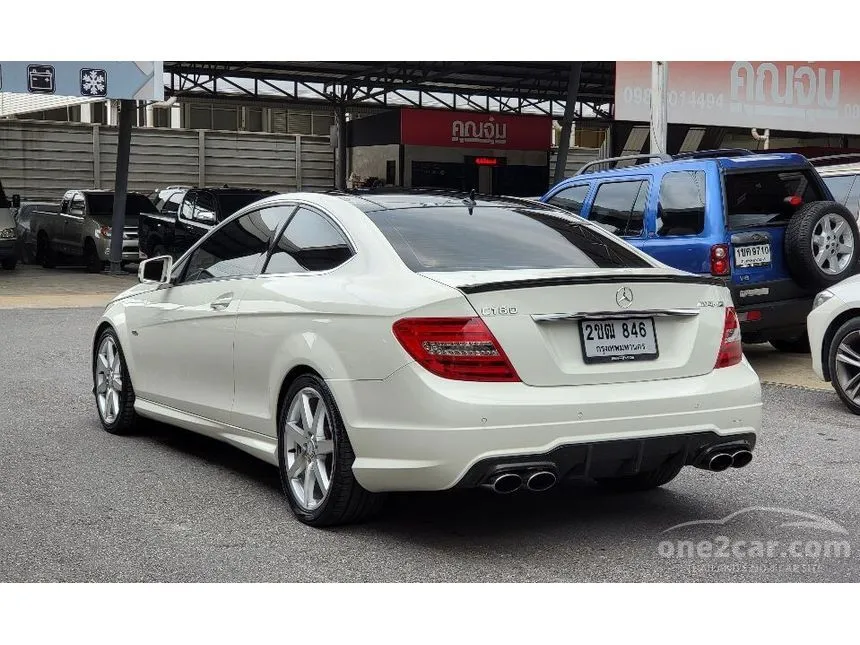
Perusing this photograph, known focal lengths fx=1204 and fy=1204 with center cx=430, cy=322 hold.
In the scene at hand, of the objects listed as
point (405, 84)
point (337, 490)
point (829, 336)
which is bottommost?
point (337, 490)

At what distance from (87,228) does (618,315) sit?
23.5 m

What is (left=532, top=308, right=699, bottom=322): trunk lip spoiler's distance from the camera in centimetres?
488

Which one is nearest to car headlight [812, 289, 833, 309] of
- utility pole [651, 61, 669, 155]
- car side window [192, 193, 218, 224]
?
utility pole [651, 61, 669, 155]

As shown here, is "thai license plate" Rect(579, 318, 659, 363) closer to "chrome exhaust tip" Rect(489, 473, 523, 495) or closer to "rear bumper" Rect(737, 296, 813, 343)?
"chrome exhaust tip" Rect(489, 473, 523, 495)

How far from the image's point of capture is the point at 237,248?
21.4 ft

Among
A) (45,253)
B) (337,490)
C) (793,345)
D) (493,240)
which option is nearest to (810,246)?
(793,345)

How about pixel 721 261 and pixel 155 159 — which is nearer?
pixel 721 261

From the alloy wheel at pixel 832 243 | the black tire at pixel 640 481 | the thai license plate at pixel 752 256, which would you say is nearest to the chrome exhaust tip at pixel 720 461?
the black tire at pixel 640 481

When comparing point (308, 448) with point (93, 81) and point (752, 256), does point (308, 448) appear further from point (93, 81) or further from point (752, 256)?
point (93, 81)

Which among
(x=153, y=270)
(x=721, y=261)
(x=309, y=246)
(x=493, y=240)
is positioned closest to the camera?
(x=493, y=240)

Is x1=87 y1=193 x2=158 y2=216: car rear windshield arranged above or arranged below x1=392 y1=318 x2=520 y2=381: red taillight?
above

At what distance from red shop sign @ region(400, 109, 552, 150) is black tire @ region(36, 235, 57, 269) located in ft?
40.5

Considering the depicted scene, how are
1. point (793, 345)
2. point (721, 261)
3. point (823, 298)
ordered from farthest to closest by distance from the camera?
point (793, 345) → point (721, 261) → point (823, 298)

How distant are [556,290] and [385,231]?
38.3 inches
